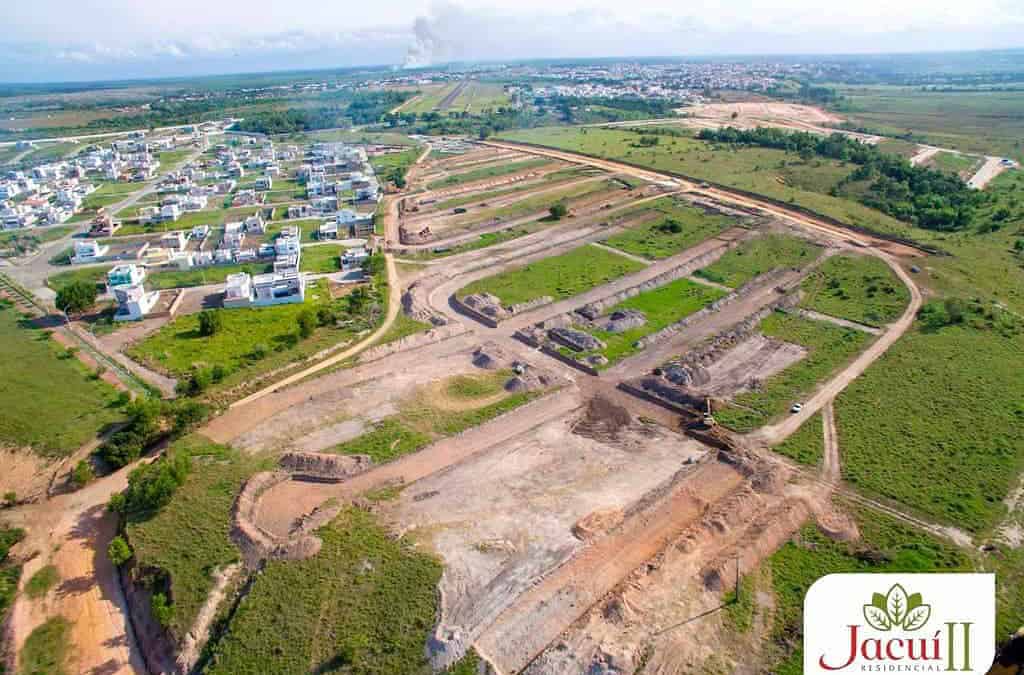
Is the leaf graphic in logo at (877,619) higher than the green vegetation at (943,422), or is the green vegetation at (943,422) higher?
the leaf graphic in logo at (877,619)

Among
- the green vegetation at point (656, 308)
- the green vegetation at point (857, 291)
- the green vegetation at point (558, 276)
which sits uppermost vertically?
the green vegetation at point (558, 276)

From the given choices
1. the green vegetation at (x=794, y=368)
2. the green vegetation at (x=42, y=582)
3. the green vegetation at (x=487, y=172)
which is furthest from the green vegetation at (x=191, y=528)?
the green vegetation at (x=487, y=172)

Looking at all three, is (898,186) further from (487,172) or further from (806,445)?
(806,445)

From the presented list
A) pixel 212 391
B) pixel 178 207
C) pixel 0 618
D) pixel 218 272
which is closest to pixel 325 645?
pixel 0 618

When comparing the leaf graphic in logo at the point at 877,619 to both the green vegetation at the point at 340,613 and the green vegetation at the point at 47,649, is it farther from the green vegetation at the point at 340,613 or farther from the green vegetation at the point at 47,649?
the green vegetation at the point at 47,649

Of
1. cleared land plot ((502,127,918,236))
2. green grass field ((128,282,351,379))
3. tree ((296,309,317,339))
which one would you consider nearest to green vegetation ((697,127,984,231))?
cleared land plot ((502,127,918,236))

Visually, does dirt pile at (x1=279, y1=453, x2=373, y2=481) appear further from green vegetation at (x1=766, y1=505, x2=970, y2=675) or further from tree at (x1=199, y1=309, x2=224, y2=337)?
green vegetation at (x1=766, y1=505, x2=970, y2=675)
